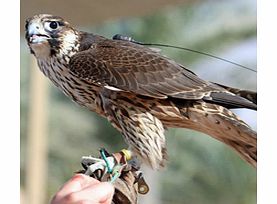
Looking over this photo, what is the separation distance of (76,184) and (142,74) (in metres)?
0.30

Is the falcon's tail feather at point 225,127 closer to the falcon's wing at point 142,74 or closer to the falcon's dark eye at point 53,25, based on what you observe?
the falcon's wing at point 142,74

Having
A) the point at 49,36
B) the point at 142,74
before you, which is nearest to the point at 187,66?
the point at 142,74

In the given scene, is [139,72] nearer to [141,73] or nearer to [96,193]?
[141,73]

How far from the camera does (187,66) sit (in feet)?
4.98

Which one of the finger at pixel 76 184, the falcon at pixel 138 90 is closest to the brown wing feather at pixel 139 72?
the falcon at pixel 138 90

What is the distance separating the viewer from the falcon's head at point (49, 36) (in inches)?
60.9

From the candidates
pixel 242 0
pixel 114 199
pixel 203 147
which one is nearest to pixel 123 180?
pixel 114 199

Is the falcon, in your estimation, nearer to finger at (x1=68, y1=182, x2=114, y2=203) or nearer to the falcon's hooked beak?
the falcon's hooked beak

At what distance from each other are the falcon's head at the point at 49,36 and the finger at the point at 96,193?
13.2 inches

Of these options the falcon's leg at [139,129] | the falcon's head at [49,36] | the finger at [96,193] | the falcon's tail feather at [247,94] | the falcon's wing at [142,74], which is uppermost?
the falcon's head at [49,36]
